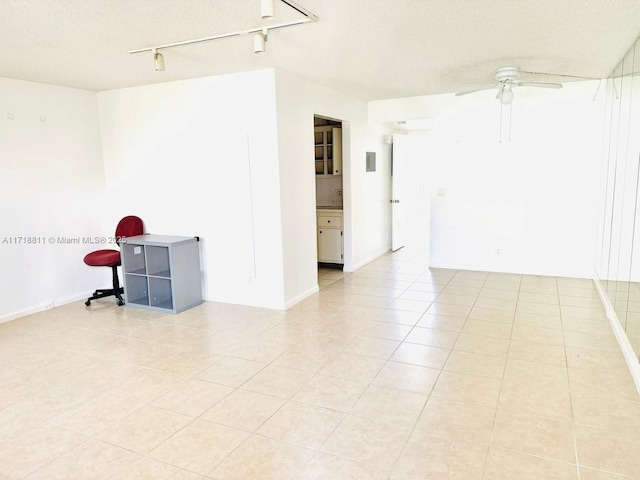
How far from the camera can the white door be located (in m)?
7.47

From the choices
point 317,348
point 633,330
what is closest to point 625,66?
point 633,330

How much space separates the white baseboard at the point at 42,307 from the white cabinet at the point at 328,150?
12.1 feet

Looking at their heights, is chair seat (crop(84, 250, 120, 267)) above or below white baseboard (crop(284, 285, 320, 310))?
above

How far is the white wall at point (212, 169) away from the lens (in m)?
4.58

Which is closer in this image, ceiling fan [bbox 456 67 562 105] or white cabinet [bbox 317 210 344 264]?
ceiling fan [bbox 456 67 562 105]

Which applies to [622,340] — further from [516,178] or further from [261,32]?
[261,32]

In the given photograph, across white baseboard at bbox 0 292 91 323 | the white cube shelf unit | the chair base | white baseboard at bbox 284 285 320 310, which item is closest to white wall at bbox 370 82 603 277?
white baseboard at bbox 284 285 320 310

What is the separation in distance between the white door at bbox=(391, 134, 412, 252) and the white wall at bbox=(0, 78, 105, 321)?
4.40 metres

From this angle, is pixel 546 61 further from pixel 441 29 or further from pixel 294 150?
pixel 294 150

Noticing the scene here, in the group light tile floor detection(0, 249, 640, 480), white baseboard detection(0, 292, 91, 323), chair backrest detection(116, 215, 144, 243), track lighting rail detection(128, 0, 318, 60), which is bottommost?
light tile floor detection(0, 249, 640, 480)

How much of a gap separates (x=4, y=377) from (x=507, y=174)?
5860 millimetres

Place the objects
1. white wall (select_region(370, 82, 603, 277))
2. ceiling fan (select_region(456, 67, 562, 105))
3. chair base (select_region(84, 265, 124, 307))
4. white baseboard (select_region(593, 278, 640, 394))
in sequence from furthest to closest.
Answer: white wall (select_region(370, 82, 603, 277)) → chair base (select_region(84, 265, 124, 307)) → ceiling fan (select_region(456, 67, 562, 105)) → white baseboard (select_region(593, 278, 640, 394))

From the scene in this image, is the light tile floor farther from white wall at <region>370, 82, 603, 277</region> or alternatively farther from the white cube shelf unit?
white wall at <region>370, 82, 603, 277</region>

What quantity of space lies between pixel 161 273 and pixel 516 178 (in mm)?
4658
